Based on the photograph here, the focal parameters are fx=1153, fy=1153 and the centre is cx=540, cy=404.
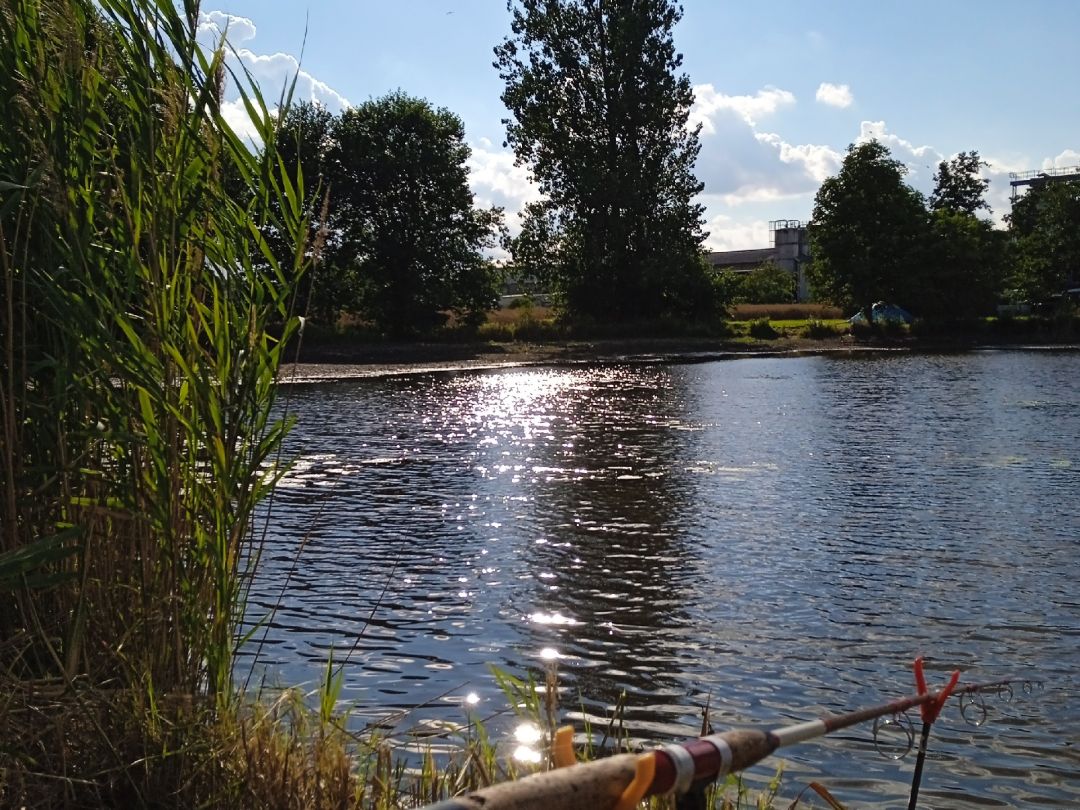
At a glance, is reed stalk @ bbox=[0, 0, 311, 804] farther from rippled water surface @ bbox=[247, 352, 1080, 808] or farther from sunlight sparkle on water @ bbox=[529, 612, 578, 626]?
sunlight sparkle on water @ bbox=[529, 612, 578, 626]

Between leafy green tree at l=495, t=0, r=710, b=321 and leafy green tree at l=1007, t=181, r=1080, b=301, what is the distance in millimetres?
27240

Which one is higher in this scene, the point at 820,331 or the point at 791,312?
the point at 791,312

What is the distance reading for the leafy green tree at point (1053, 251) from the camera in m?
77.7

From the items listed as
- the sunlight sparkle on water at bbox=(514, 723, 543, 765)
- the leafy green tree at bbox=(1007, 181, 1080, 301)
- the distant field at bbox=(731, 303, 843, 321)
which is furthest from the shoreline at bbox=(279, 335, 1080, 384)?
the sunlight sparkle on water at bbox=(514, 723, 543, 765)

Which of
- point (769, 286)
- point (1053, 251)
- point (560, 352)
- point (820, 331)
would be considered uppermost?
point (1053, 251)

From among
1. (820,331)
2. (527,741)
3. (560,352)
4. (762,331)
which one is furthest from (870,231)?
(527,741)

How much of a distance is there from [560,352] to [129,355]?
175 ft

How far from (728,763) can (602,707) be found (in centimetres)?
552

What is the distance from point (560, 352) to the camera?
189 ft

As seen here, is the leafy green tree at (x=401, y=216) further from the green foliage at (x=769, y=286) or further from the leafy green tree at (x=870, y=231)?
the green foliage at (x=769, y=286)

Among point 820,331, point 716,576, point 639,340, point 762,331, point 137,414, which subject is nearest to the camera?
point 137,414

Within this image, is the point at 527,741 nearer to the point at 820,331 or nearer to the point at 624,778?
the point at 624,778

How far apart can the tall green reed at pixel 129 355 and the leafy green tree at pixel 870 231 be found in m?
69.1

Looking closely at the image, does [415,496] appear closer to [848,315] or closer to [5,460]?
[5,460]
